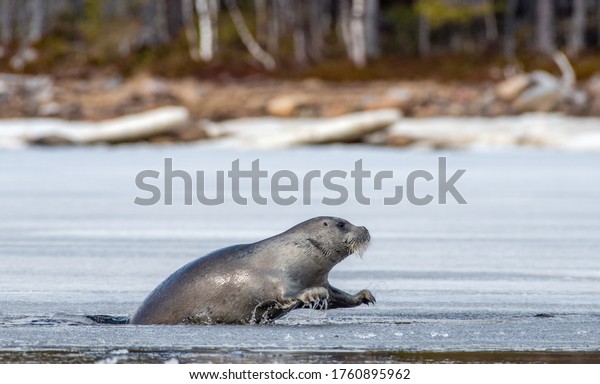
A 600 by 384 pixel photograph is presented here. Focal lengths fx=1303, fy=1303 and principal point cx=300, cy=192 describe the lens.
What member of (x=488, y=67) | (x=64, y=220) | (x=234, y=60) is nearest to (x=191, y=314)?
(x=64, y=220)

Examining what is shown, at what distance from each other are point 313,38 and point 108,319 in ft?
155

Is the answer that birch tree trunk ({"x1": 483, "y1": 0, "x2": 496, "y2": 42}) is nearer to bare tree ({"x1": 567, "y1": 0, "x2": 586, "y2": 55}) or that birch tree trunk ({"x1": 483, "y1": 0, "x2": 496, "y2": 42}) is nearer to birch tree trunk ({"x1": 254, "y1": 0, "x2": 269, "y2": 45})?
bare tree ({"x1": 567, "y1": 0, "x2": 586, "y2": 55})

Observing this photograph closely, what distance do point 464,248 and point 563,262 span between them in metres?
1.36

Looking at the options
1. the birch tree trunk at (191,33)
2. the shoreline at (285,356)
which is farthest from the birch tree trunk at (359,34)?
the shoreline at (285,356)

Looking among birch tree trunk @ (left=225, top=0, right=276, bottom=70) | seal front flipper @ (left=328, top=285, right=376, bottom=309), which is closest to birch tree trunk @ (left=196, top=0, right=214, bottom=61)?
birch tree trunk @ (left=225, top=0, right=276, bottom=70)

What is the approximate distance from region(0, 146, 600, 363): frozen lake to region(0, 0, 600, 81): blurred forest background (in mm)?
25371

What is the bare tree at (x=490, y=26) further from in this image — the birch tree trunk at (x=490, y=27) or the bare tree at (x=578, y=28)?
the bare tree at (x=578, y=28)

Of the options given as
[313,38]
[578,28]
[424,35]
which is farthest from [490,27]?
[313,38]

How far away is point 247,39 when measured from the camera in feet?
173

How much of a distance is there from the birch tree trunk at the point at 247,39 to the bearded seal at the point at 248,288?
130 ft

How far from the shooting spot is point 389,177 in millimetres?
21047

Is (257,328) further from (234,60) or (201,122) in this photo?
(234,60)

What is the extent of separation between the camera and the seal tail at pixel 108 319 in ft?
25.9

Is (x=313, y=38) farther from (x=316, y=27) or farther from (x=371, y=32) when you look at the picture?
(x=371, y=32)
